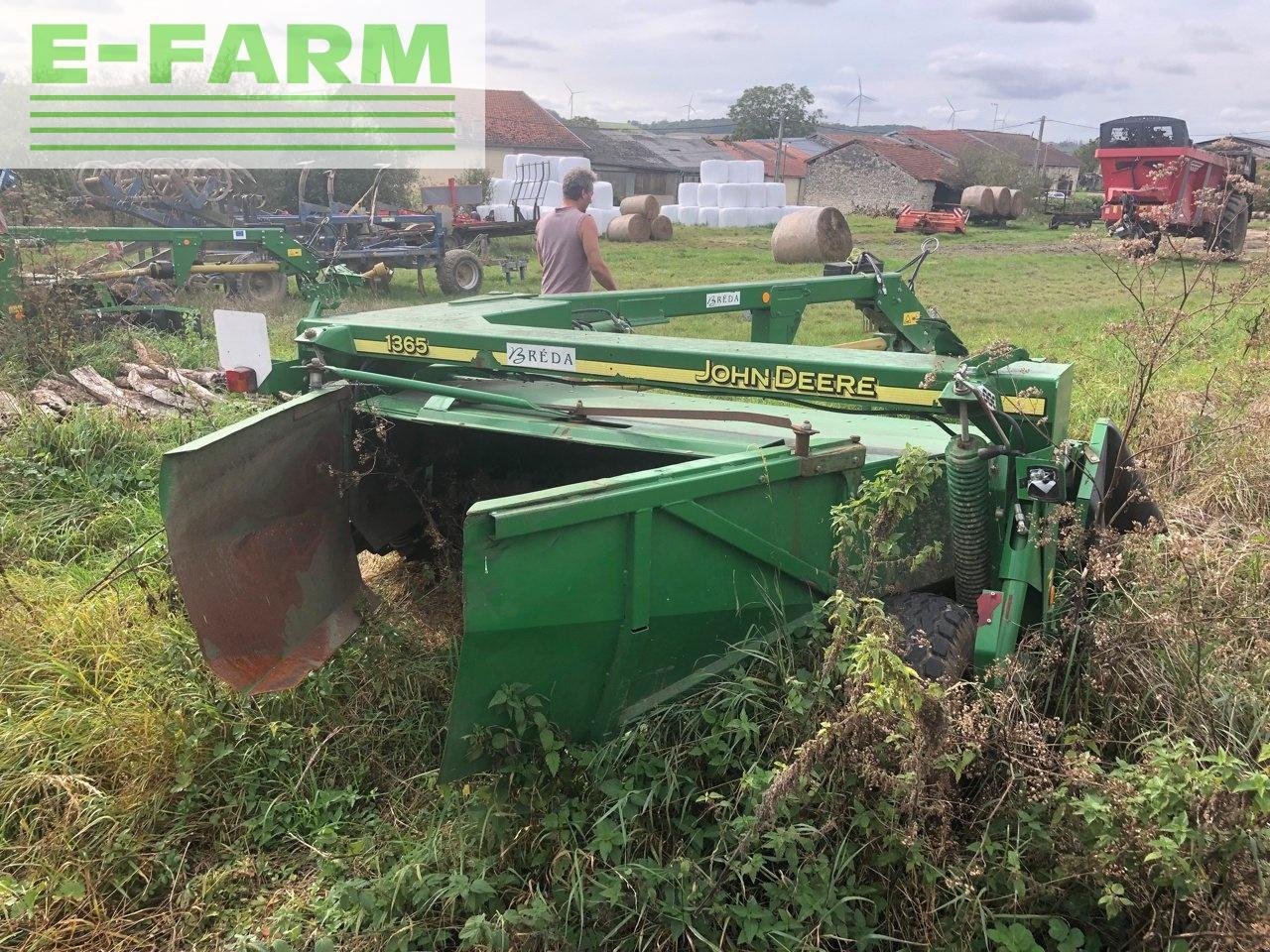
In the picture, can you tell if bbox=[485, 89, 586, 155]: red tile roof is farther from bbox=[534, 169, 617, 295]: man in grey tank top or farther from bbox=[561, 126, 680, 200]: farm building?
bbox=[534, 169, 617, 295]: man in grey tank top

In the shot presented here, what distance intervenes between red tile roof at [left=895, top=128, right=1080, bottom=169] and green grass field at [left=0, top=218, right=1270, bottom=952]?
40.7 meters

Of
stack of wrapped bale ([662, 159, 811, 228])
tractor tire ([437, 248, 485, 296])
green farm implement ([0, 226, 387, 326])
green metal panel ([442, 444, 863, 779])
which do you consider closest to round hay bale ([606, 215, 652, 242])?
stack of wrapped bale ([662, 159, 811, 228])

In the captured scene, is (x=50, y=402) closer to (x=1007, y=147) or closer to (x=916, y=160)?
(x=916, y=160)

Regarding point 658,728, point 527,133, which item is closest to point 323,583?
point 658,728

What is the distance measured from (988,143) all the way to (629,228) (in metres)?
34.1

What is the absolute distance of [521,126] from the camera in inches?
1762

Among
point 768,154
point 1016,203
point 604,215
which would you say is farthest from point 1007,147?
point 604,215

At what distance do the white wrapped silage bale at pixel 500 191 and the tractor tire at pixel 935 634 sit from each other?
2470cm

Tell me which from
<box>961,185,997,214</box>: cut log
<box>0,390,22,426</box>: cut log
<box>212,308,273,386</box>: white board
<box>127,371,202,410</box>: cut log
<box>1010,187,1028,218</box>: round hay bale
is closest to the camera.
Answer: <box>212,308,273,386</box>: white board

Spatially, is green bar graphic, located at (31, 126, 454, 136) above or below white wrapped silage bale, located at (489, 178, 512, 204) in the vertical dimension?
above

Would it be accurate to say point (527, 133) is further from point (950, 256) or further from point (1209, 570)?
point (1209, 570)

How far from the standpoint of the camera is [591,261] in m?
5.86

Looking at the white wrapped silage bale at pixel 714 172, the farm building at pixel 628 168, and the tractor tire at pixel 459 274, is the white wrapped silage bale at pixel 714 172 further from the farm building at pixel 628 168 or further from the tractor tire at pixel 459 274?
the tractor tire at pixel 459 274

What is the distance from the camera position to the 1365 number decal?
157 inches
